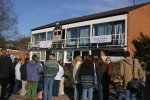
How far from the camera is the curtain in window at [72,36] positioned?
46041mm

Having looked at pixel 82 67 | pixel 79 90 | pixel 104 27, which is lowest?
pixel 79 90

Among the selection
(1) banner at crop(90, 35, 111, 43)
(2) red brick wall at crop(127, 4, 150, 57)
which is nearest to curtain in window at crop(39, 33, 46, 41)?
(1) banner at crop(90, 35, 111, 43)

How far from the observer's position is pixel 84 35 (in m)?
44.2

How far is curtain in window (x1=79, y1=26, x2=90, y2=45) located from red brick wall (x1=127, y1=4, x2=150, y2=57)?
23.7 ft

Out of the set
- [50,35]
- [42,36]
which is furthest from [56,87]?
[42,36]

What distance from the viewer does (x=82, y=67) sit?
1153cm

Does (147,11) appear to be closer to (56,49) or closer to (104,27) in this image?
(104,27)

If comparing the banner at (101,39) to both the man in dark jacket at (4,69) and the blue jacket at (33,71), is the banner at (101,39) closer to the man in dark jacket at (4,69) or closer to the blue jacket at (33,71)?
the blue jacket at (33,71)

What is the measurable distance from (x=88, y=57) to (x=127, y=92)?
1843 mm

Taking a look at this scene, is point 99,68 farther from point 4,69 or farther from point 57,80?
point 4,69

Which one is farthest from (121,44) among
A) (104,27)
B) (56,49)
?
(56,49)

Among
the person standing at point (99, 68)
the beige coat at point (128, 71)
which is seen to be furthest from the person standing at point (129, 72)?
the person standing at point (99, 68)

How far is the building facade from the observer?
119 ft

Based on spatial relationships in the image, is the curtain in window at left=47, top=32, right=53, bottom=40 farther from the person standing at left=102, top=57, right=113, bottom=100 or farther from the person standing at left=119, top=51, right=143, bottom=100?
the person standing at left=119, top=51, right=143, bottom=100
